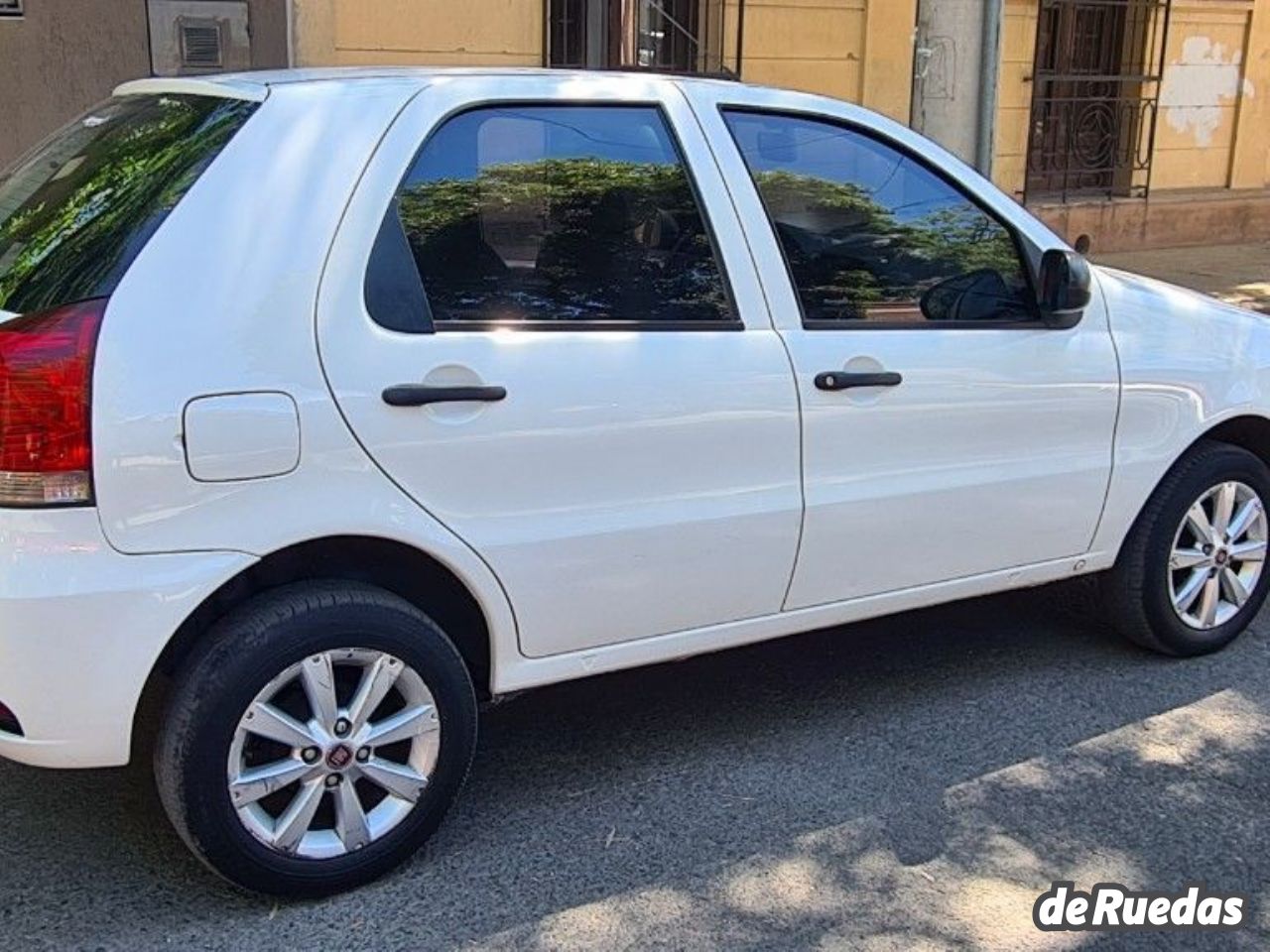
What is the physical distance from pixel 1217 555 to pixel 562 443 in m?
2.44

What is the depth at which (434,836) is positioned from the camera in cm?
338

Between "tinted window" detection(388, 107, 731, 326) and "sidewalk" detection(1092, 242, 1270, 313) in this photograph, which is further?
"sidewalk" detection(1092, 242, 1270, 313)

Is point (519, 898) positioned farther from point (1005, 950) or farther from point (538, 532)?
point (1005, 950)

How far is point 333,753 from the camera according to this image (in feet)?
9.93

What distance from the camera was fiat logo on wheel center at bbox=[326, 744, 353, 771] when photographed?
119 inches

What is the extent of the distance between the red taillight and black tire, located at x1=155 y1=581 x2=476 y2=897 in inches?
17.6

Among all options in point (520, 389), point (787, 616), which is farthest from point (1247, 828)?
point (520, 389)

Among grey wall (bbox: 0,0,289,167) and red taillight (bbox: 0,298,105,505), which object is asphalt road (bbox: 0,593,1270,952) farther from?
grey wall (bbox: 0,0,289,167)

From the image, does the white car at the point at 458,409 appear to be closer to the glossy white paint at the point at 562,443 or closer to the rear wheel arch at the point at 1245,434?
the glossy white paint at the point at 562,443

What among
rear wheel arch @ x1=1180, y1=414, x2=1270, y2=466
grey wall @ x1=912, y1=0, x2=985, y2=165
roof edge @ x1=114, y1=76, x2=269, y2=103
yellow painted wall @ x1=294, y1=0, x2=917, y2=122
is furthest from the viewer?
yellow painted wall @ x1=294, y1=0, x2=917, y2=122

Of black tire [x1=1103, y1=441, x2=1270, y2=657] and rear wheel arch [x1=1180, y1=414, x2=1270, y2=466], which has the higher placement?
rear wheel arch [x1=1180, y1=414, x2=1270, y2=466]

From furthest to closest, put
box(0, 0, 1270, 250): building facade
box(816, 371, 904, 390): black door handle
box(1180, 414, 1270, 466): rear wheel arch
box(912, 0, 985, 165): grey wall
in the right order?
box(0, 0, 1270, 250): building facade
box(912, 0, 985, 165): grey wall
box(1180, 414, 1270, 466): rear wheel arch
box(816, 371, 904, 390): black door handle
